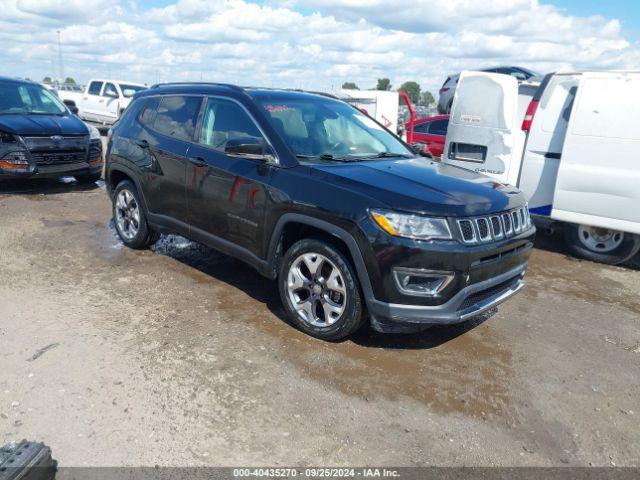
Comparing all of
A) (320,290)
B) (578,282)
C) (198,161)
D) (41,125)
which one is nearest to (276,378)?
(320,290)

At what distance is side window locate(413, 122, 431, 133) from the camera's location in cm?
1056

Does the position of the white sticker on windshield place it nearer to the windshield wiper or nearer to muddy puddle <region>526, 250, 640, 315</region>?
the windshield wiper

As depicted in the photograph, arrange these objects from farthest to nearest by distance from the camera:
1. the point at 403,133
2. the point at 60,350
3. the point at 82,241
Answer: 1. the point at 403,133
2. the point at 82,241
3. the point at 60,350

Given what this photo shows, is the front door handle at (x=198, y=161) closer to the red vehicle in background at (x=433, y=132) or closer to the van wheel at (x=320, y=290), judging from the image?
the van wheel at (x=320, y=290)

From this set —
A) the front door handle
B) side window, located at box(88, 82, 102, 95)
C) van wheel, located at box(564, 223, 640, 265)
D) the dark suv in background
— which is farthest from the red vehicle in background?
side window, located at box(88, 82, 102, 95)

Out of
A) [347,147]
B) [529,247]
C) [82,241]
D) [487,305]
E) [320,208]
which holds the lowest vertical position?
[82,241]

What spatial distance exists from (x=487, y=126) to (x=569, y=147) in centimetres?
115

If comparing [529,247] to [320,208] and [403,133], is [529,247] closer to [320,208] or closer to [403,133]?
[320,208]

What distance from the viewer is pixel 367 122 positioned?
16.5 feet

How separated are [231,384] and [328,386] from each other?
617 mm

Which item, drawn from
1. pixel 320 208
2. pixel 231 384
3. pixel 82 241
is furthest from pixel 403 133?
pixel 231 384

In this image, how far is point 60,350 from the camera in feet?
11.8

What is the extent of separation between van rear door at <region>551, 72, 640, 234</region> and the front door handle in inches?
161

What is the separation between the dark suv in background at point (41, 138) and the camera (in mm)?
7805
